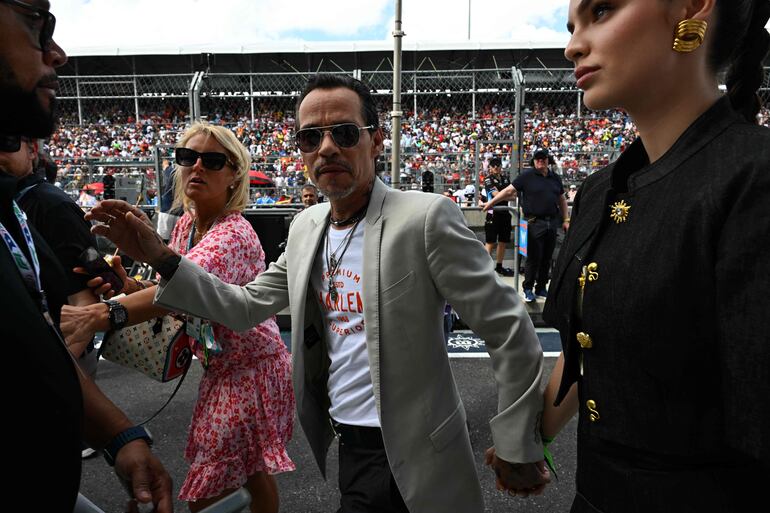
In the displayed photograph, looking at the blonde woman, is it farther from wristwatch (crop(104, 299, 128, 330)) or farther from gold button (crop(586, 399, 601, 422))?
gold button (crop(586, 399, 601, 422))

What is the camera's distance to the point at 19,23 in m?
1.12

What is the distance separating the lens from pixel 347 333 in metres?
1.93

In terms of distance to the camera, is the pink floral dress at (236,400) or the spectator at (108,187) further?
the spectator at (108,187)

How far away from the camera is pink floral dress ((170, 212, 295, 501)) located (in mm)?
2285

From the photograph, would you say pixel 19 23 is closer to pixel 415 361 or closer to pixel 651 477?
pixel 415 361

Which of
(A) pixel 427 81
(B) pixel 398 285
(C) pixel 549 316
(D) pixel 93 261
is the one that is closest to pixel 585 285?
(C) pixel 549 316

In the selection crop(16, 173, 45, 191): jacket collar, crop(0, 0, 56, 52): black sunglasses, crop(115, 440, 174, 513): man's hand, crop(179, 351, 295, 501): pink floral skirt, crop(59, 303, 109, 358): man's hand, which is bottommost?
crop(179, 351, 295, 501): pink floral skirt

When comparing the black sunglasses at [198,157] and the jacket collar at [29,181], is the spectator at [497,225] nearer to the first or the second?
the black sunglasses at [198,157]

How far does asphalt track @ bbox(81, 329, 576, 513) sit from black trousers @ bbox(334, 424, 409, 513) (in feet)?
0.65

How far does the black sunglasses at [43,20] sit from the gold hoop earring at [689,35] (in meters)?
1.27

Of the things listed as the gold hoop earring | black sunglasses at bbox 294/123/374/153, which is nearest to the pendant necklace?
black sunglasses at bbox 294/123/374/153

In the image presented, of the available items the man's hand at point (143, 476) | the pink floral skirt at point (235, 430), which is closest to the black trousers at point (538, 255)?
the pink floral skirt at point (235, 430)

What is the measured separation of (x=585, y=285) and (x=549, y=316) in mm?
228

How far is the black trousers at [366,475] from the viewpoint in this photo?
70.5 inches
